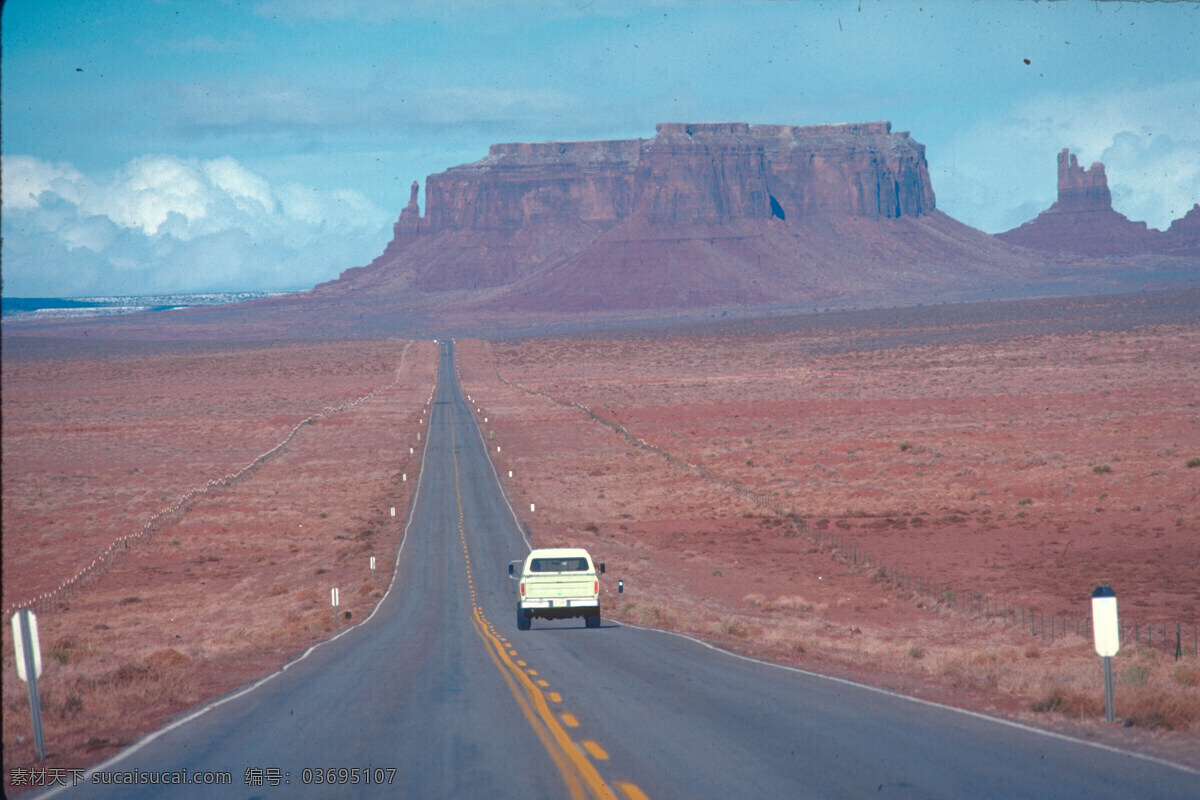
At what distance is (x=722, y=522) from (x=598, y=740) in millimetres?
33484

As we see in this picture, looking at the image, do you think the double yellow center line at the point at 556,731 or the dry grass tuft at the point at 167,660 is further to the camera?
the dry grass tuft at the point at 167,660

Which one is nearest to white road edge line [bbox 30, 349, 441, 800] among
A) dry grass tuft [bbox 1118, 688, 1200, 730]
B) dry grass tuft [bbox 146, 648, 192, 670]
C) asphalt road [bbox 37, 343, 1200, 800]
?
asphalt road [bbox 37, 343, 1200, 800]

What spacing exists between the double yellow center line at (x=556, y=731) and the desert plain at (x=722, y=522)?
14.1 feet

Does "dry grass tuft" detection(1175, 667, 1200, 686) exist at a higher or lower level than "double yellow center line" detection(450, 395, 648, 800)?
lower

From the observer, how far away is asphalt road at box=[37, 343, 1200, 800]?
9.02 metres

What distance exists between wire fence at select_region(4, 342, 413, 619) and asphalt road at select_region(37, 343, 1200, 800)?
4.72 metres

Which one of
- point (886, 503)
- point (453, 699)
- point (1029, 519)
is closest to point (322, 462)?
point (886, 503)

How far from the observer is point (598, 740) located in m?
10.8

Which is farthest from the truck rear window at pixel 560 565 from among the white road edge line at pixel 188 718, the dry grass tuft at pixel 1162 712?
the dry grass tuft at pixel 1162 712

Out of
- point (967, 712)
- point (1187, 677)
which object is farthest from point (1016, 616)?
point (967, 712)

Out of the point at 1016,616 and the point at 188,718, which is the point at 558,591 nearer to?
the point at 188,718

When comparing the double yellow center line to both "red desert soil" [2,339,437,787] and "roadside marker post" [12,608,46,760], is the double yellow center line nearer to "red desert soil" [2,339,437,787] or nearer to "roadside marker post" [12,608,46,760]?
"red desert soil" [2,339,437,787]

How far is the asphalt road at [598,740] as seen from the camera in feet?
29.6

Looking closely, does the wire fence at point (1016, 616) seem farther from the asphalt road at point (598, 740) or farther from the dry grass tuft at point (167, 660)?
the dry grass tuft at point (167, 660)
